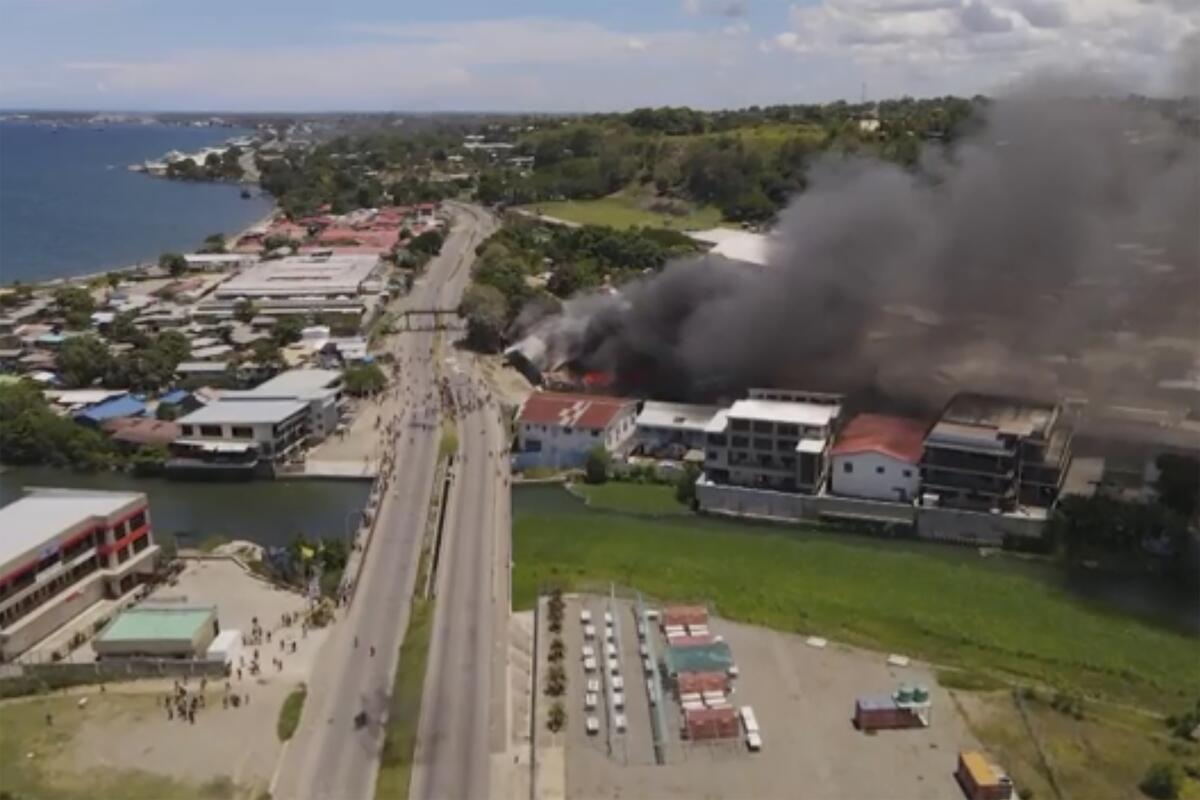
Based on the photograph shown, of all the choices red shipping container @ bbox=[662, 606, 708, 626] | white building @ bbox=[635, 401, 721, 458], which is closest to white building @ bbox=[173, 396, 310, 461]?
white building @ bbox=[635, 401, 721, 458]

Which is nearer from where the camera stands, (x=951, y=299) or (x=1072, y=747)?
(x=1072, y=747)

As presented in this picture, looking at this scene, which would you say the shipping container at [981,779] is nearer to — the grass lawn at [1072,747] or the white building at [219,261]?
the grass lawn at [1072,747]

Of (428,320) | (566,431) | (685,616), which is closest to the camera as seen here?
(685,616)

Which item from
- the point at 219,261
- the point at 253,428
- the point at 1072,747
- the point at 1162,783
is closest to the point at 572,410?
the point at 253,428

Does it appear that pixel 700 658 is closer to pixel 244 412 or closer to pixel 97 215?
pixel 244 412

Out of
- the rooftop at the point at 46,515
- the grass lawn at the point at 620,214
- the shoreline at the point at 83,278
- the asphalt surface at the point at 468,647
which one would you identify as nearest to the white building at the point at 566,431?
the asphalt surface at the point at 468,647

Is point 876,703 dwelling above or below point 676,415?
below

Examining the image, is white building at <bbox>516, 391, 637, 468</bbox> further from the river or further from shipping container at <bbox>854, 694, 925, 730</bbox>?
shipping container at <bbox>854, 694, 925, 730</bbox>
